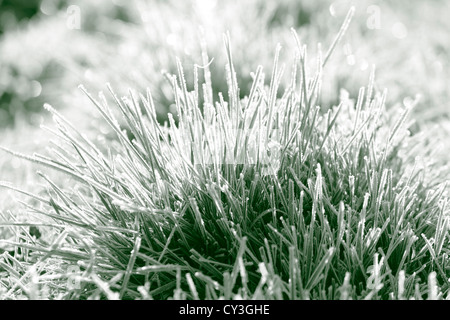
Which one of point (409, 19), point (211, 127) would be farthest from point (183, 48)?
point (409, 19)

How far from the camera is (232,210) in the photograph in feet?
2.56

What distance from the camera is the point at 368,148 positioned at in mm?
893

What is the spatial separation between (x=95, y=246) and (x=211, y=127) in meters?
0.27

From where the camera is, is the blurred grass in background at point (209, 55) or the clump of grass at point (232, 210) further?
the blurred grass in background at point (209, 55)

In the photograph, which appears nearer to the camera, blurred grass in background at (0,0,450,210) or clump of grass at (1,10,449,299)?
clump of grass at (1,10,449,299)

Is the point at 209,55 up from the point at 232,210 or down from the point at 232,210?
up

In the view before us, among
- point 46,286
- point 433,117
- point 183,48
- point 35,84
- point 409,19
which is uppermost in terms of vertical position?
point 409,19

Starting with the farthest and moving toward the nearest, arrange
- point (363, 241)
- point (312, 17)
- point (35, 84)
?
1. point (35, 84)
2. point (312, 17)
3. point (363, 241)

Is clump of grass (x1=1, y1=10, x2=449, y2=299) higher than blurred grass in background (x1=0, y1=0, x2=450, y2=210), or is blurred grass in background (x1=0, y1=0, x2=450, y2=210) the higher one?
blurred grass in background (x1=0, y1=0, x2=450, y2=210)

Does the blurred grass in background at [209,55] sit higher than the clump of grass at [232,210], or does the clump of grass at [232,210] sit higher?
the blurred grass in background at [209,55]

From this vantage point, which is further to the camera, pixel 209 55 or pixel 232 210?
pixel 209 55

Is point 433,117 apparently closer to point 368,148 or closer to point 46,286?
point 368,148

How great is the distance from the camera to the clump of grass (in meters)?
0.73

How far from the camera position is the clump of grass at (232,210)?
73 centimetres
